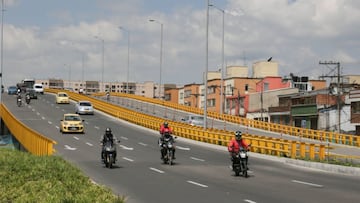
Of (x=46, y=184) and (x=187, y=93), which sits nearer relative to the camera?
(x=46, y=184)

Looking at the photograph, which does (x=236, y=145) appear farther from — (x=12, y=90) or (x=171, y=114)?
(x=12, y=90)

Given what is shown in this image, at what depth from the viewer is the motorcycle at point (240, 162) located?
22.2 meters

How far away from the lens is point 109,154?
24.8m

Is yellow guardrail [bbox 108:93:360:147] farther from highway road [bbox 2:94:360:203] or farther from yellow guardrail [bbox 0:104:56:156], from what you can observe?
yellow guardrail [bbox 0:104:56:156]

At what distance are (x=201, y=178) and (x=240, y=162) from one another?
1.80 m

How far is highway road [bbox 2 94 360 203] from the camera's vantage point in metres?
16.4

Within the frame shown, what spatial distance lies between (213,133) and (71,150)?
39.3 feet

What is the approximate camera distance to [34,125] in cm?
5394

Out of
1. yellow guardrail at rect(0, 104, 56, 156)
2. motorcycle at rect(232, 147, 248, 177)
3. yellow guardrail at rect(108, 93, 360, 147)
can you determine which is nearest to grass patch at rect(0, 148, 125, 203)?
yellow guardrail at rect(0, 104, 56, 156)

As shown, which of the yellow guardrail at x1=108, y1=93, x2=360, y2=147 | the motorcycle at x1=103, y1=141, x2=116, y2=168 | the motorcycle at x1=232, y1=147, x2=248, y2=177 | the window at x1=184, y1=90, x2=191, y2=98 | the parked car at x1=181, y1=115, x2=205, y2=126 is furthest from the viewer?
the window at x1=184, y1=90, x2=191, y2=98

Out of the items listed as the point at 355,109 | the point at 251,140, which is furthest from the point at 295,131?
the point at 251,140

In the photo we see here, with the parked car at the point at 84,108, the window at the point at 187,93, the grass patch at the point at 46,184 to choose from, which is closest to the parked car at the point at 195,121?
the parked car at the point at 84,108

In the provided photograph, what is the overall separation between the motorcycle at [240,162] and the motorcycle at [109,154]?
16.6 feet

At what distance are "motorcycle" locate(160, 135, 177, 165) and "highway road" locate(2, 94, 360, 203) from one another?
1.19 feet
